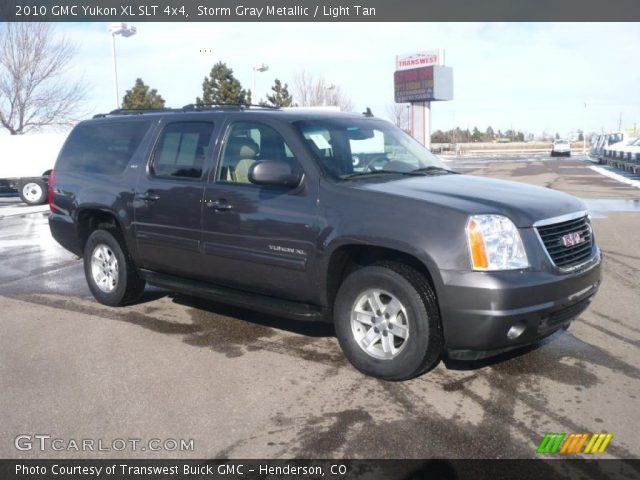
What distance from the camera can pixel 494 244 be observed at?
398 cm

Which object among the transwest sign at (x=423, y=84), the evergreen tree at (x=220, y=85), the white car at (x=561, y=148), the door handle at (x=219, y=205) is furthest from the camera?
the white car at (x=561, y=148)

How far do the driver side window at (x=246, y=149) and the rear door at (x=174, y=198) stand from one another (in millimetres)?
202

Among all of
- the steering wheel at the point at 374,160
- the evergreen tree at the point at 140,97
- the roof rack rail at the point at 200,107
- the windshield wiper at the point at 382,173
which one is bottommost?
the windshield wiper at the point at 382,173

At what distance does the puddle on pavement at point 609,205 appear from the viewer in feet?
45.9

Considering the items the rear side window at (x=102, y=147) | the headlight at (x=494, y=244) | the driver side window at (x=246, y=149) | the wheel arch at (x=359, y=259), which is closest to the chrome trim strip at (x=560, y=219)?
the headlight at (x=494, y=244)

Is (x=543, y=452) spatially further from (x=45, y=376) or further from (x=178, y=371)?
(x=45, y=376)

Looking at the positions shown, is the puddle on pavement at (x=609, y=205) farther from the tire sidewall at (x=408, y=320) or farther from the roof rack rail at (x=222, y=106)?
the tire sidewall at (x=408, y=320)

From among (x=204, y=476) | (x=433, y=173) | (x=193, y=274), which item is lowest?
(x=204, y=476)

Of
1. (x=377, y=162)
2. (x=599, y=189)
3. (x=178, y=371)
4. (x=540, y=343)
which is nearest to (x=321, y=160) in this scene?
(x=377, y=162)

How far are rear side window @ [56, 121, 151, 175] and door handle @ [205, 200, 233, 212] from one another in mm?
1359

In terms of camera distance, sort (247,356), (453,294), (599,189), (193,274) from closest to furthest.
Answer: (453,294), (247,356), (193,274), (599,189)

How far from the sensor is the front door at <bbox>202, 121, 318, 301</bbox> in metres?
4.74

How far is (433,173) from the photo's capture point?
17.4 feet

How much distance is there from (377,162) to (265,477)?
2.75m
